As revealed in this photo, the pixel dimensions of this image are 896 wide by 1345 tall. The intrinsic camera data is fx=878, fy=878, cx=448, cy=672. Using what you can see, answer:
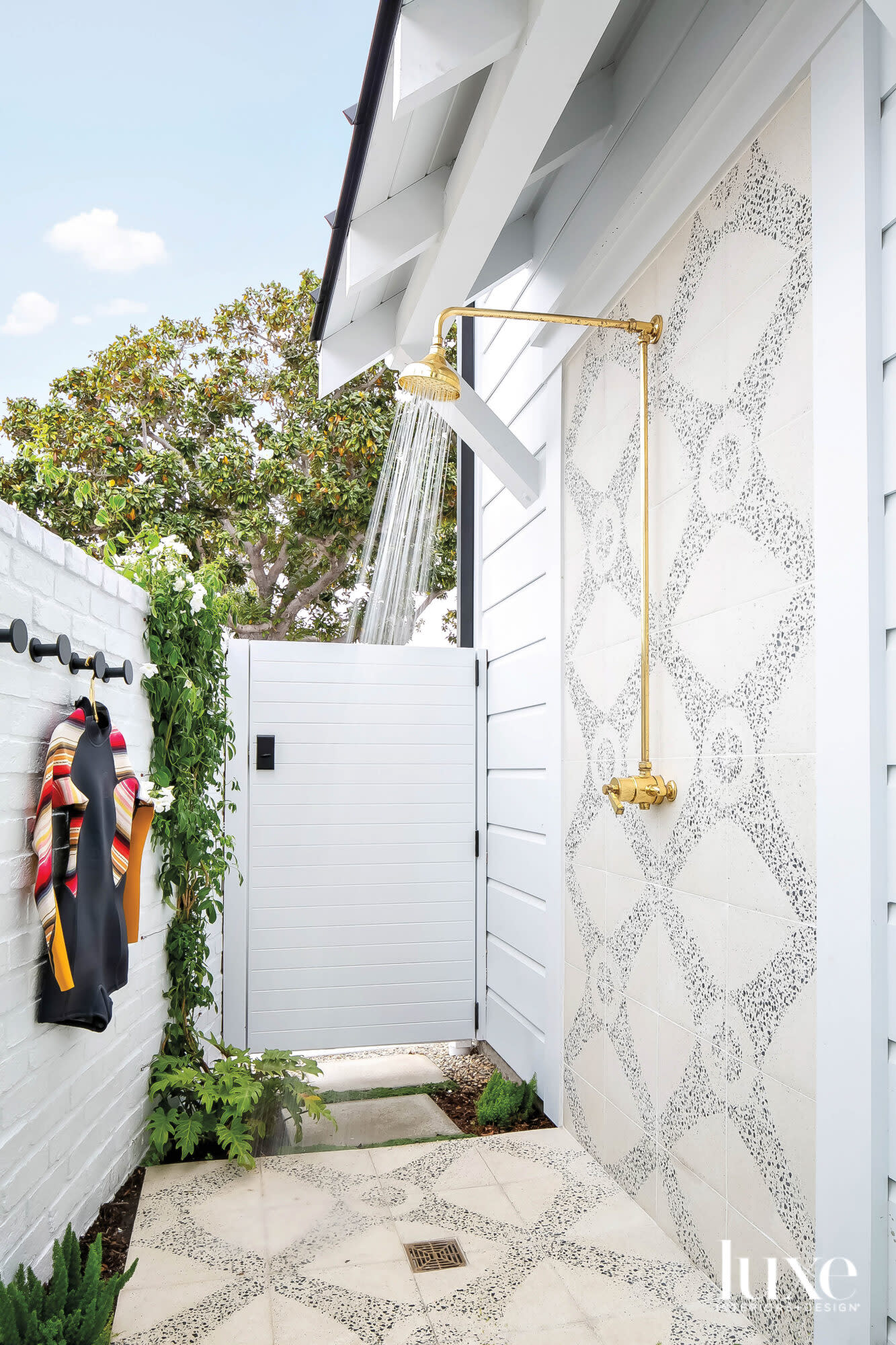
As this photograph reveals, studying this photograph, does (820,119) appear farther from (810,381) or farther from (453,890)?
(453,890)

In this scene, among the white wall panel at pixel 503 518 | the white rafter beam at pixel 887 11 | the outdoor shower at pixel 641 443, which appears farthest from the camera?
the white wall panel at pixel 503 518

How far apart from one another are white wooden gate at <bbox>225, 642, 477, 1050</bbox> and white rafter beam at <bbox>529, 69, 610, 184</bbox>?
2.01 m

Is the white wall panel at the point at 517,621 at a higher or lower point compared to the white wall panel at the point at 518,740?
higher

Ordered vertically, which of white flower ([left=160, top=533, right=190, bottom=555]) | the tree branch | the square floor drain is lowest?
the square floor drain

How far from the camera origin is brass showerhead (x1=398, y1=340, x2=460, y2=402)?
218 centimetres

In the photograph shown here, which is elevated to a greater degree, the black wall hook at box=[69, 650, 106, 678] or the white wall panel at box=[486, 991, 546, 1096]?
the black wall hook at box=[69, 650, 106, 678]

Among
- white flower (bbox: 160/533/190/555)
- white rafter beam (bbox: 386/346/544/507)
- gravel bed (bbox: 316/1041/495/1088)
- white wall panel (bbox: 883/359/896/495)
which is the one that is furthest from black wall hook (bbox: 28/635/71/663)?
gravel bed (bbox: 316/1041/495/1088)

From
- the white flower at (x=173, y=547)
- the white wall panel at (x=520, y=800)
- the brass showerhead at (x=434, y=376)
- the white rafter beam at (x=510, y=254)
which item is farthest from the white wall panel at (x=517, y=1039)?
the white rafter beam at (x=510, y=254)

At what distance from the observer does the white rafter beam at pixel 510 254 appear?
3035 mm

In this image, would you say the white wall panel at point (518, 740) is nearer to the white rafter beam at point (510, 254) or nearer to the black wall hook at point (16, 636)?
the white rafter beam at point (510, 254)

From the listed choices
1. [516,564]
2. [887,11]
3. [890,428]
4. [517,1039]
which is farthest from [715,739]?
[517,1039]

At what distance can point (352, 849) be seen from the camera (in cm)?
373
